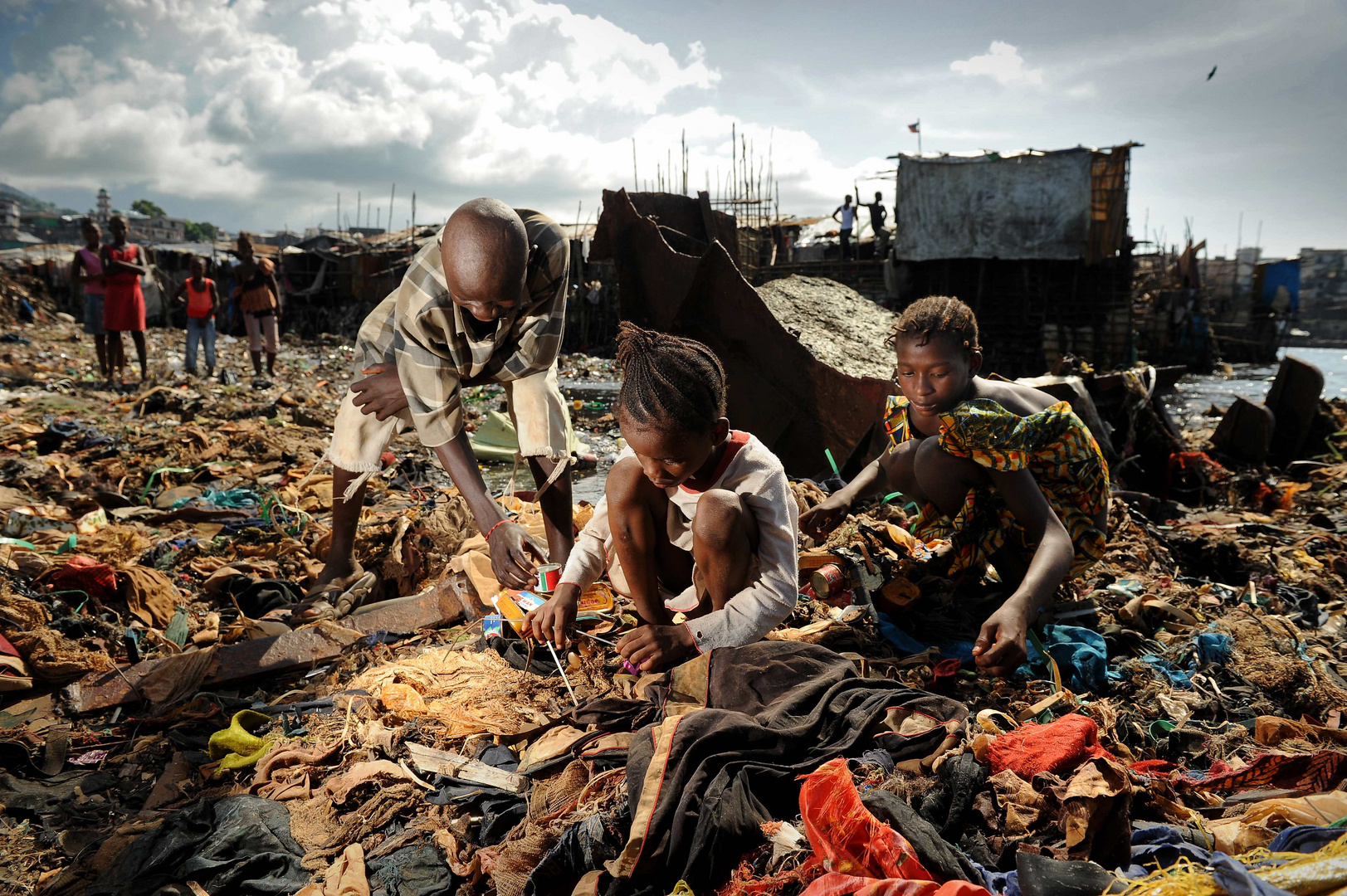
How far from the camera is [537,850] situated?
1542 millimetres

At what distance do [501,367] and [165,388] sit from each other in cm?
563

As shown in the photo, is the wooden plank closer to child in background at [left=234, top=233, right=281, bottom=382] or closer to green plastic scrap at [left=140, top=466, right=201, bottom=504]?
green plastic scrap at [left=140, top=466, right=201, bottom=504]

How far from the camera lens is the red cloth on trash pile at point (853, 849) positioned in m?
1.17

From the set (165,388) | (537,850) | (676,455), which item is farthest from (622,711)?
(165,388)

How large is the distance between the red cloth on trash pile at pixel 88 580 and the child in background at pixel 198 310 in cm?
608

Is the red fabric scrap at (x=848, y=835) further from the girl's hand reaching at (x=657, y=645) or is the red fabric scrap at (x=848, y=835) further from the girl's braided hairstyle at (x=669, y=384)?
the girl's braided hairstyle at (x=669, y=384)

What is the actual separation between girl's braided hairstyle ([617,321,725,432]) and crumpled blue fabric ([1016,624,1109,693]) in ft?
4.16

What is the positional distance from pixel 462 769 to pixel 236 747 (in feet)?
2.26

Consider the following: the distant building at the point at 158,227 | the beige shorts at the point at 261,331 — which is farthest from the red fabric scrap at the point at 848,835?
the distant building at the point at 158,227

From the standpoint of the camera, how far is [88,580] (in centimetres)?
285

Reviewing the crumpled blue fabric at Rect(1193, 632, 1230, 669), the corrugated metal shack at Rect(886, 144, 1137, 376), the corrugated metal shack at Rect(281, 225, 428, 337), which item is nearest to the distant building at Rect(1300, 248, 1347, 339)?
the corrugated metal shack at Rect(886, 144, 1137, 376)

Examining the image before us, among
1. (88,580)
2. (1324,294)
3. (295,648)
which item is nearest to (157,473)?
(88,580)

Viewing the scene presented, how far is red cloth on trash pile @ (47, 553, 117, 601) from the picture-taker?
9.34 feet

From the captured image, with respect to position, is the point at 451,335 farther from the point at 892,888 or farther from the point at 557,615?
the point at 892,888
